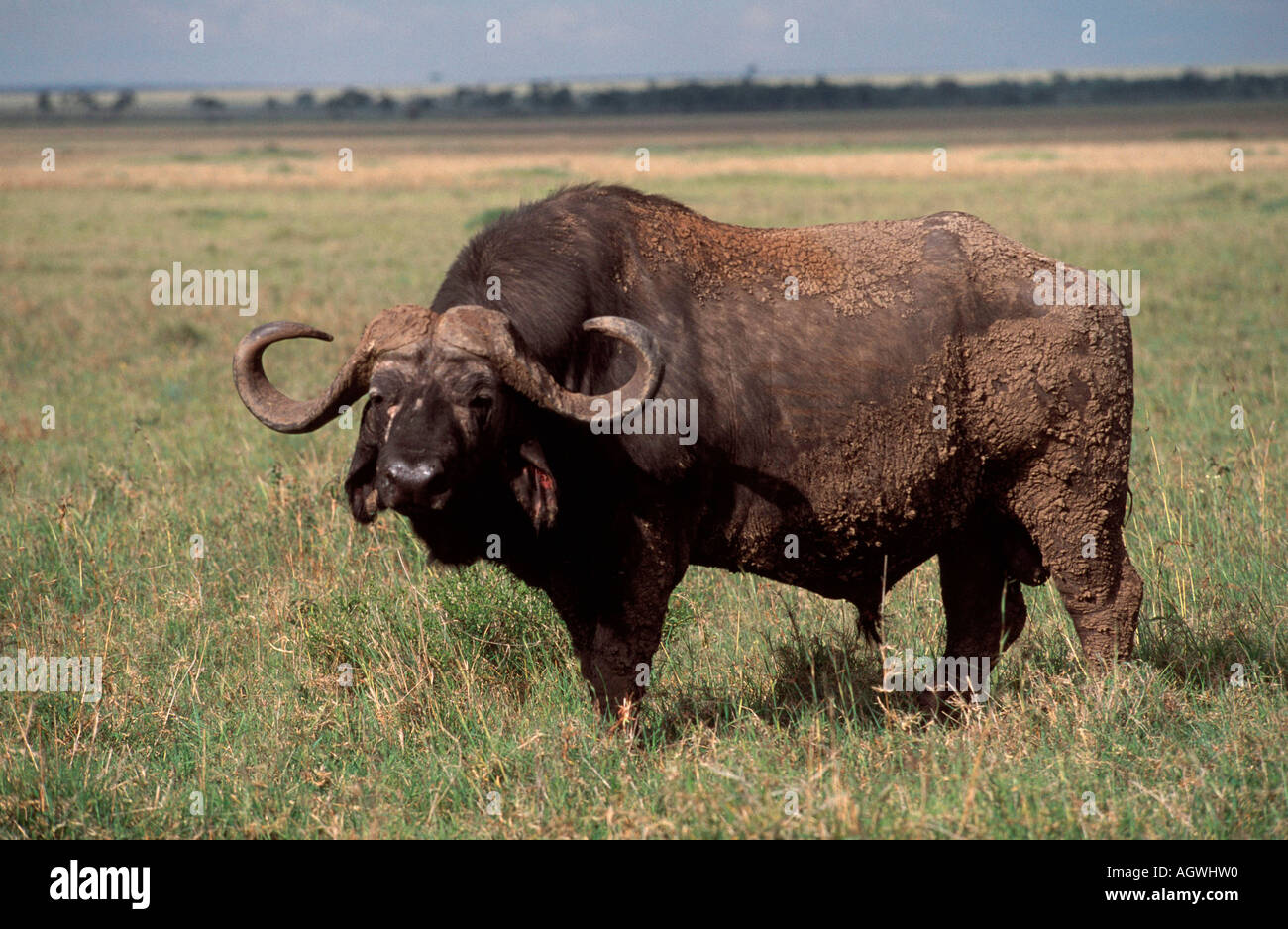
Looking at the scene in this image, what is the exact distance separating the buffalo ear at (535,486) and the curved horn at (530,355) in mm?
193

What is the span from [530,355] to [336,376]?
2.27 feet

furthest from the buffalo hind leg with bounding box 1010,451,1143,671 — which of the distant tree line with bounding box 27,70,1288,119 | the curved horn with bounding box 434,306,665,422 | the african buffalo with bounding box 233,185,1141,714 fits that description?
the distant tree line with bounding box 27,70,1288,119

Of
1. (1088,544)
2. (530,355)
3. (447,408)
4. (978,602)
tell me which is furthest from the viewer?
(978,602)

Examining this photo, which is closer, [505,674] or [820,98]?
[505,674]

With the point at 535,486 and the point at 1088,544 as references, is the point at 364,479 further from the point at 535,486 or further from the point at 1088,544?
the point at 1088,544

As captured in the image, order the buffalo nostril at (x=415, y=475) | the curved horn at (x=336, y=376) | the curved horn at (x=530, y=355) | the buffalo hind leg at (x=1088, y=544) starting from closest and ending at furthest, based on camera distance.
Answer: the buffalo nostril at (x=415, y=475) < the curved horn at (x=530, y=355) < the curved horn at (x=336, y=376) < the buffalo hind leg at (x=1088, y=544)

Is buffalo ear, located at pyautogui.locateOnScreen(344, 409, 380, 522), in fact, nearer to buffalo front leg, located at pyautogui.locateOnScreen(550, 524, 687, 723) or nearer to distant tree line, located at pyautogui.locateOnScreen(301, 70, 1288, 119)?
buffalo front leg, located at pyautogui.locateOnScreen(550, 524, 687, 723)

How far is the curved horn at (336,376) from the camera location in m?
4.48

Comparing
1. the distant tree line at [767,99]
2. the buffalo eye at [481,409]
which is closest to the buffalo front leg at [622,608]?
the buffalo eye at [481,409]

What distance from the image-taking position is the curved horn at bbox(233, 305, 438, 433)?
176 inches

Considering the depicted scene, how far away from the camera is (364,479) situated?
4.60 m

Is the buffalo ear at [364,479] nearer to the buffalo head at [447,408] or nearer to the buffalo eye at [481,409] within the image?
the buffalo head at [447,408]

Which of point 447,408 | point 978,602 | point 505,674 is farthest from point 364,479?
point 978,602

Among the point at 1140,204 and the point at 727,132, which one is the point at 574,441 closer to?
the point at 1140,204
